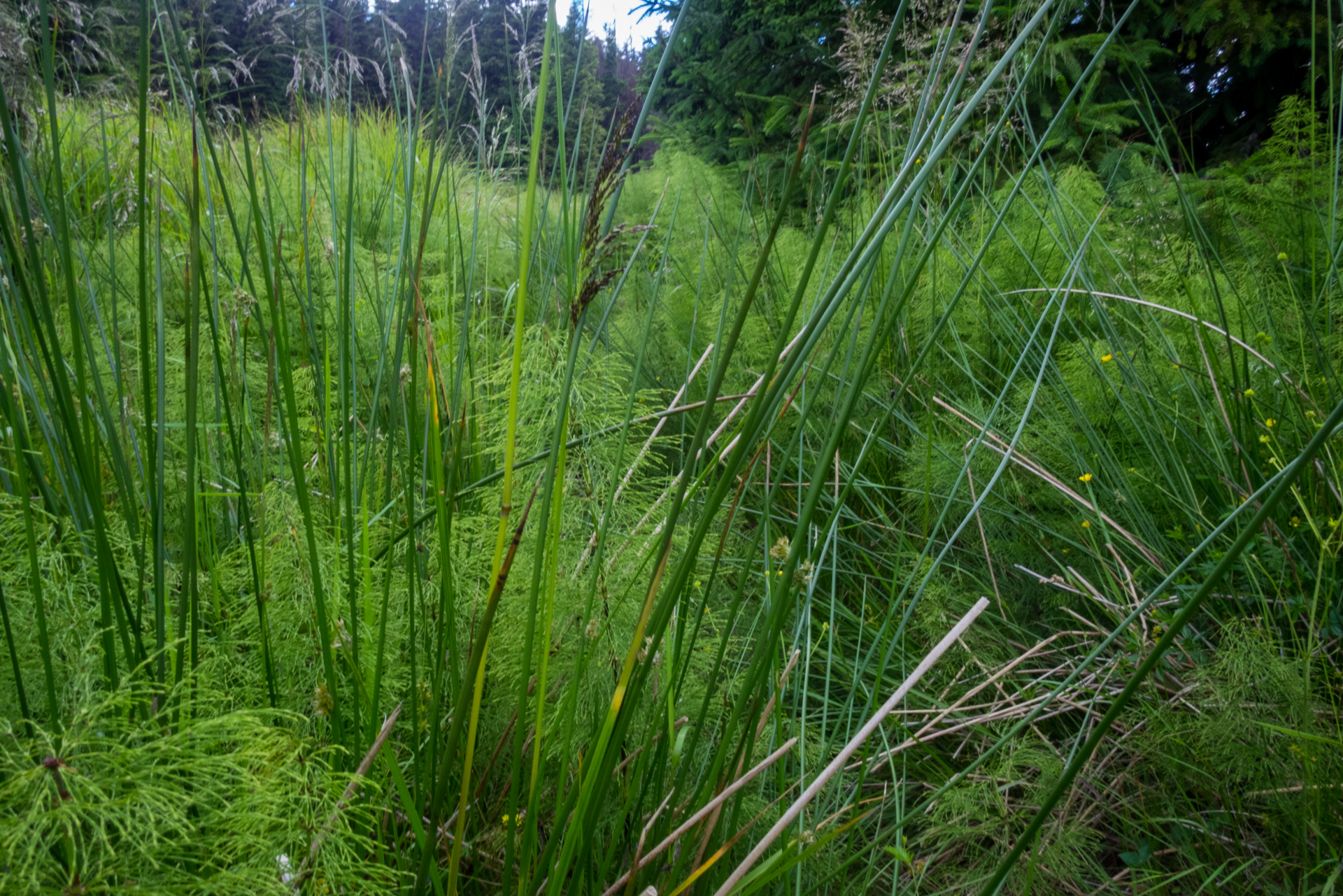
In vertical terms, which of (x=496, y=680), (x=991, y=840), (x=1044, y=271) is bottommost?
(x=991, y=840)

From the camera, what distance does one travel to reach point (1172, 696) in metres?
1.05

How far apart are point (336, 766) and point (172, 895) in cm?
20

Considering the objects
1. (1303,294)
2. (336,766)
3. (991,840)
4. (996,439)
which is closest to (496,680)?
(336,766)

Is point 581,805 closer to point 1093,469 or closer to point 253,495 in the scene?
point 253,495

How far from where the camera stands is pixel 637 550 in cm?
91

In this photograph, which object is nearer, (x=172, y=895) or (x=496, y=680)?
(x=172, y=895)

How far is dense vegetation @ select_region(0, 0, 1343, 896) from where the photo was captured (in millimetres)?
474

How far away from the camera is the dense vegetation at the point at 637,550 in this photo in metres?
0.47

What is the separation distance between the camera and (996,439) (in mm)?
1441

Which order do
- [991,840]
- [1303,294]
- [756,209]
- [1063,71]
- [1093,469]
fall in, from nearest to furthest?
[991,840]
[1093,469]
[1303,294]
[1063,71]
[756,209]

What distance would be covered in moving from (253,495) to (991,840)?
3.62ft

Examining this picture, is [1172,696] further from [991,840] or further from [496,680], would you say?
[496,680]

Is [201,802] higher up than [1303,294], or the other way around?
[1303,294]

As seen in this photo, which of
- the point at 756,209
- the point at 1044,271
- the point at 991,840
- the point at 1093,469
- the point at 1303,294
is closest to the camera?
the point at 991,840
